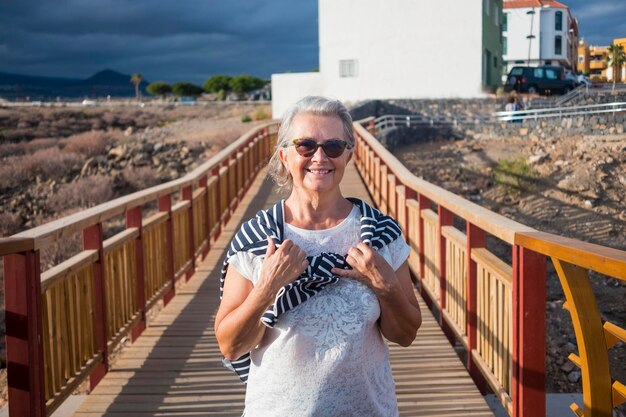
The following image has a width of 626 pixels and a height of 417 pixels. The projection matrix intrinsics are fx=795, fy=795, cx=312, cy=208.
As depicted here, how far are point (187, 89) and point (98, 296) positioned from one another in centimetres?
11226

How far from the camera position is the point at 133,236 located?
6.20 meters

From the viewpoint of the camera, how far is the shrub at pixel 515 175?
25.6 meters

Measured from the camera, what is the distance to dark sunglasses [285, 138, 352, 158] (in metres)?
2.66

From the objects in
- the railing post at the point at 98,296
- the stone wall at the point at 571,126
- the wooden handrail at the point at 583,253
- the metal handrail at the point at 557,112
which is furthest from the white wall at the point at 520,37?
the wooden handrail at the point at 583,253

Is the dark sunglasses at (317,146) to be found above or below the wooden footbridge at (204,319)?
above

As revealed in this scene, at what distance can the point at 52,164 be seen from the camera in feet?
101

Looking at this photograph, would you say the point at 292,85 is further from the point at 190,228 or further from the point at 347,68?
the point at 190,228

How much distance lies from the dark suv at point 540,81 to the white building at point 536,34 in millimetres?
33615

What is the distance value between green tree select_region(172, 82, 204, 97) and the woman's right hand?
377 ft

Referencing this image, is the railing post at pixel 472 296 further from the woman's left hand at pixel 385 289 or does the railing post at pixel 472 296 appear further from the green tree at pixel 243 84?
the green tree at pixel 243 84

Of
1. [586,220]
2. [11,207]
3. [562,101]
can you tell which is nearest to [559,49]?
[562,101]

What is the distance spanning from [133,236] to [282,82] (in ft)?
124

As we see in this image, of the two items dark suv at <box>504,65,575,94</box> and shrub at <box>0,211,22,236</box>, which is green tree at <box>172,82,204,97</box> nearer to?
dark suv at <box>504,65,575,94</box>

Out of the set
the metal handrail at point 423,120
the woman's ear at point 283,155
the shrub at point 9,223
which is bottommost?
the shrub at point 9,223
